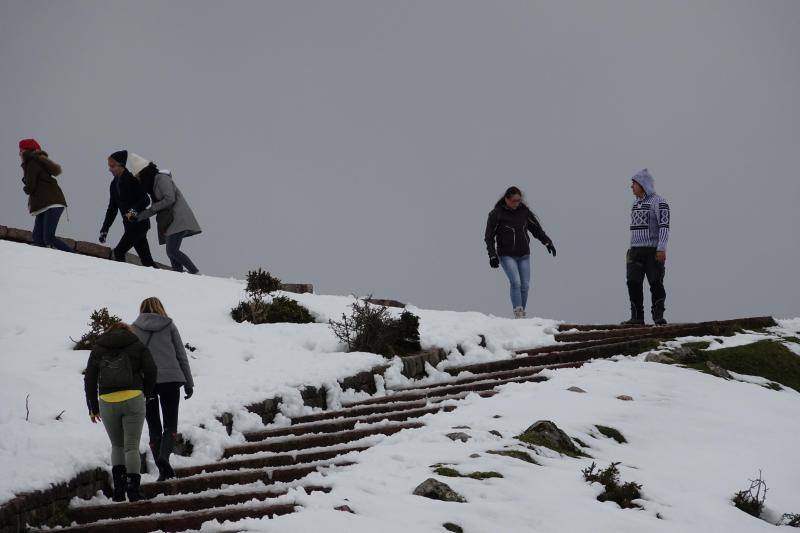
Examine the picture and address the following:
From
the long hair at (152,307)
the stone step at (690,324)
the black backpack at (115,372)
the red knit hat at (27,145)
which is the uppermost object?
the red knit hat at (27,145)

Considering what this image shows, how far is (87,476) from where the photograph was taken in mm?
8695

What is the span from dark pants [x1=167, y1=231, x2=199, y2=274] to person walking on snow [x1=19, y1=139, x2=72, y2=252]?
1.88 metres

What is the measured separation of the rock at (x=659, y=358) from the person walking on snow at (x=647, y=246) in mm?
2544

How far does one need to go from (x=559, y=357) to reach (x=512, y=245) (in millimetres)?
3760

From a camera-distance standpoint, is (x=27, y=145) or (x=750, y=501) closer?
(x=750, y=501)

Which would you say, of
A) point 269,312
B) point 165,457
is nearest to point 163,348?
point 165,457

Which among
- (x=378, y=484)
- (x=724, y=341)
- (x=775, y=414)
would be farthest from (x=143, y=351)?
(x=724, y=341)

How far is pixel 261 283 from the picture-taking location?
16.8 meters

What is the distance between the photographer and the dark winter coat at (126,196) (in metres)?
17.9

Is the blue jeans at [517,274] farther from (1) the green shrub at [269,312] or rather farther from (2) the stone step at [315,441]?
(2) the stone step at [315,441]

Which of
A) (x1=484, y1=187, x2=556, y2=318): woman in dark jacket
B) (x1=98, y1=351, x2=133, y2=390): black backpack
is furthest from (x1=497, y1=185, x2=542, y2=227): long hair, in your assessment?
(x1=98, y1=351, x2=133, y2=390): black backpack

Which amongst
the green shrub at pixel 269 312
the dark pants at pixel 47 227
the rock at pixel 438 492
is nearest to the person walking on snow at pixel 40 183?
the dark pants at pixel 47 227

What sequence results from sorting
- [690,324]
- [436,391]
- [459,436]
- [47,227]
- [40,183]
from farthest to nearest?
[47,227]
[40,183]
[690,324]
[436,391]
[459,436]

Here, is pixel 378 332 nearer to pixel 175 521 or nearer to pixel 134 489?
pixel 134 489
